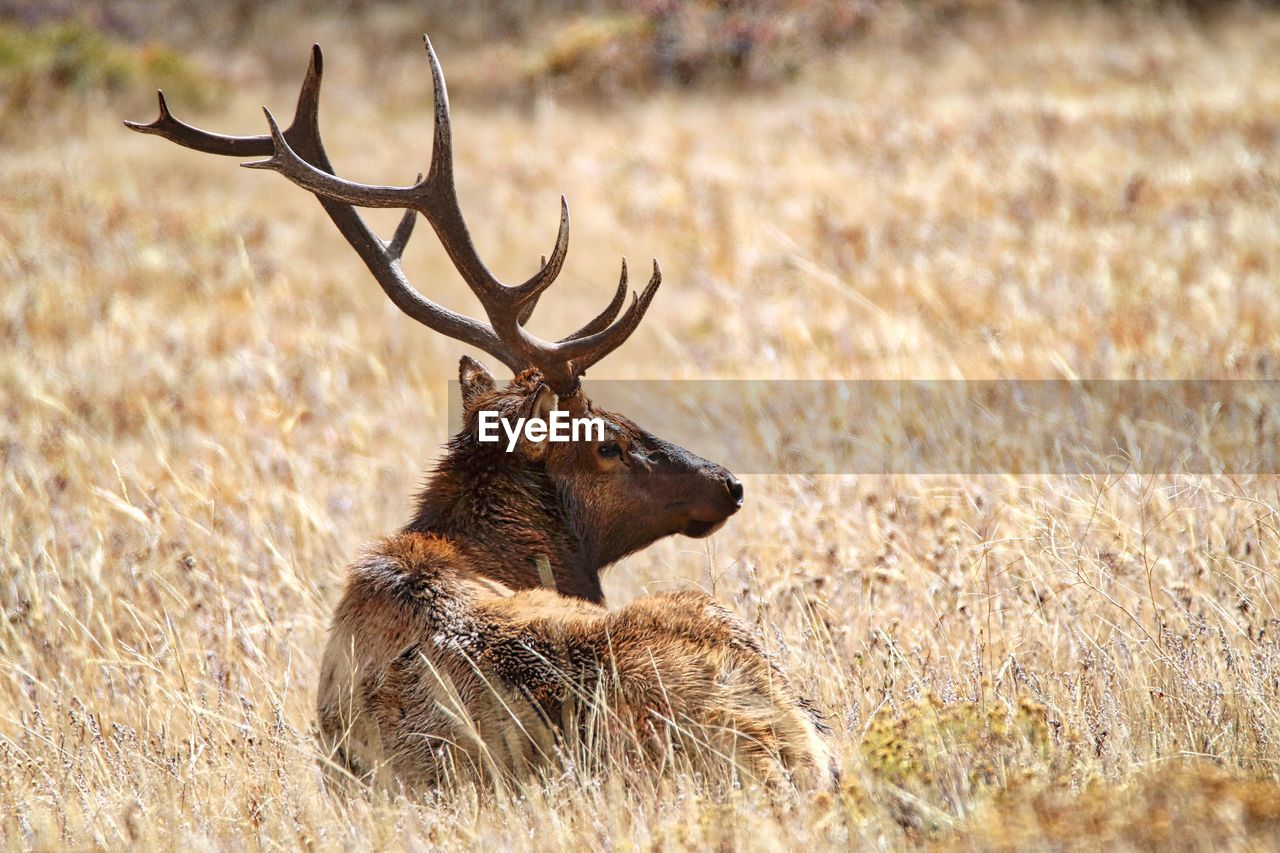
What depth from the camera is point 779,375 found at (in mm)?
8117

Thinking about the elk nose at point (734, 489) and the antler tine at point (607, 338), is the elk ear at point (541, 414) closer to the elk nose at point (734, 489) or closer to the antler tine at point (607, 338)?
the antler tine at point (607, 338)

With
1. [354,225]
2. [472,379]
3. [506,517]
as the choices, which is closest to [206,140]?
[354,225]

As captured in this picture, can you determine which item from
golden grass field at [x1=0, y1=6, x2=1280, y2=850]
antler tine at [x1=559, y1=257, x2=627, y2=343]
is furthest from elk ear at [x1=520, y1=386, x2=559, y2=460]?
golden grass field at [x1=0, y1=6, x2=1280, y2=850]

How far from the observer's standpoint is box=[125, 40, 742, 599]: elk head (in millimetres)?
4094

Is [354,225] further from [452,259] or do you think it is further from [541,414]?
[541,414]

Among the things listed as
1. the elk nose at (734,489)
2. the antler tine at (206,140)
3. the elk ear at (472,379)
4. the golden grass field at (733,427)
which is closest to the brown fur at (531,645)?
the elk nose at (734,489)

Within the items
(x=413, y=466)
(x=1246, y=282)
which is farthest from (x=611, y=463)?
(x=1246, y=282)

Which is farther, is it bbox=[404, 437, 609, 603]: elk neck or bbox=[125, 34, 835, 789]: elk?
bbox=[404, 437, 609, 603]: elk neck

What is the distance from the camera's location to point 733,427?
7.24 m

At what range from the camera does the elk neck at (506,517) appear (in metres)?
4.02

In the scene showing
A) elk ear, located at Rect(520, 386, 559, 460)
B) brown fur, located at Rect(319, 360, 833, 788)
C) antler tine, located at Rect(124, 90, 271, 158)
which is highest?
antler tine, located at Rect(124, 90, 271, 158)

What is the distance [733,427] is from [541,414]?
3205 millimetres

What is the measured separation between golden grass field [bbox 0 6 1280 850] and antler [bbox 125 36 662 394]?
1083mm

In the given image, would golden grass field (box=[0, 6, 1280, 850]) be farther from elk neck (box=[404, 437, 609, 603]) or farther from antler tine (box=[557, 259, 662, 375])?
antler tine (box=[557, 259, 662, 375])
